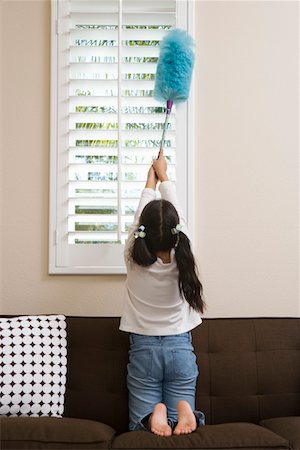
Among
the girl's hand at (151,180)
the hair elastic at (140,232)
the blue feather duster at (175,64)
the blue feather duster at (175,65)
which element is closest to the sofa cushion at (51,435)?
the hair elastic at (140,232)

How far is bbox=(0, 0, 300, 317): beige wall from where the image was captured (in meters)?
2.96

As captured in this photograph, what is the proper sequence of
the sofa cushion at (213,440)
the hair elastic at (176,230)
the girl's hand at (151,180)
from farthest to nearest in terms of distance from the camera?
1. the girl's hand at (151,180)
2. the hair elastic at (176,230)
3. the sofa cushion at (213,440)

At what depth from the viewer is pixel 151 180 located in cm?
272

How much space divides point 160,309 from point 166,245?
0.78 feet

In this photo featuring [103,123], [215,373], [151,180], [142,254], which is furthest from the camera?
[103,123]

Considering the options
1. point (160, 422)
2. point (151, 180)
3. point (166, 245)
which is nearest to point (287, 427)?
point (160, 422)

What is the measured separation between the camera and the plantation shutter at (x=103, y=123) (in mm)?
2930

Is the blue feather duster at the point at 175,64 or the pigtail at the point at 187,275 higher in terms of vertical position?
the blue feather duster at the point at 175,64

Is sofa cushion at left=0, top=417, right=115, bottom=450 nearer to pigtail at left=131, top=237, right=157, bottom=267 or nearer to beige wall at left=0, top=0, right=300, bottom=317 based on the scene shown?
pigtail at left=131, top=237, right=157, bottom=267

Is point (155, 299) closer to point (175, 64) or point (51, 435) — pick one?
point (51, 435)

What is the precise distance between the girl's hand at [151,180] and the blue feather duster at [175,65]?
0.11m

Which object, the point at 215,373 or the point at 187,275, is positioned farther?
the point at 215,373

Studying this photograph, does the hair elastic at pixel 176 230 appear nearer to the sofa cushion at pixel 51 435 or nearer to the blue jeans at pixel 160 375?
the blue jeans at pixel 160 375

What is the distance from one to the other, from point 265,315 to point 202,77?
1074 mm
